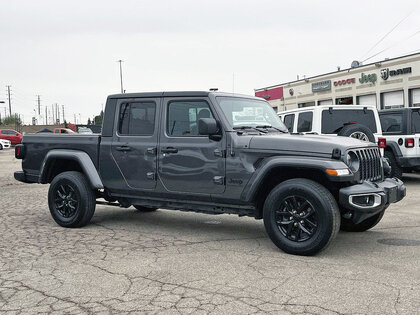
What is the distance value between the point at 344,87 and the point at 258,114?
28.9 metres

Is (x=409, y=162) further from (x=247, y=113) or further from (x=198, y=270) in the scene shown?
(x=198, y=270)

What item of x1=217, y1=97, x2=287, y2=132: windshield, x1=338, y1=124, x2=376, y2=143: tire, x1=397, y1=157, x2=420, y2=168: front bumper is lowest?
x1=397, y1=157, x2=420, y2=168: front bumper

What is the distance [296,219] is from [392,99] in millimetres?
26670

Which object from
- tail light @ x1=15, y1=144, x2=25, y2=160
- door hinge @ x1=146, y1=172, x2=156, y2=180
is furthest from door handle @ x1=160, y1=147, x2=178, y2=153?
tail light @ x1=15, y1=144, x2=25, y2=160

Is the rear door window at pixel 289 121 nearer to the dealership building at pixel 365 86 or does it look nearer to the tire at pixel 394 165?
the tire at pixel 394 165

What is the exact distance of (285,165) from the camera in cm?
513

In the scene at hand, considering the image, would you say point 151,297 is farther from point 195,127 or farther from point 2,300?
point 195,127

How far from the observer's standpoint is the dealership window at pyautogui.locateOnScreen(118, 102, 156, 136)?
20.9ft

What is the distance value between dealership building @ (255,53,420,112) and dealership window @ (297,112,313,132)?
12756 mm

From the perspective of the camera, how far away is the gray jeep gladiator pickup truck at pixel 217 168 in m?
5.02

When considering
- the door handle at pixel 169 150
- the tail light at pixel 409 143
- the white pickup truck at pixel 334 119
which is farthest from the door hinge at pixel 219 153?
the tail light at pixel 409 143

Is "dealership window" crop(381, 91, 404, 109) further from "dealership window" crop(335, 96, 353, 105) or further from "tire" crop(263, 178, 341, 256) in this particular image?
"tire" crop(263, 178, 341, 256)

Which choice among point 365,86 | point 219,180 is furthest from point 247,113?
point 365,86

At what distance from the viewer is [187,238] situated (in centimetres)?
605
